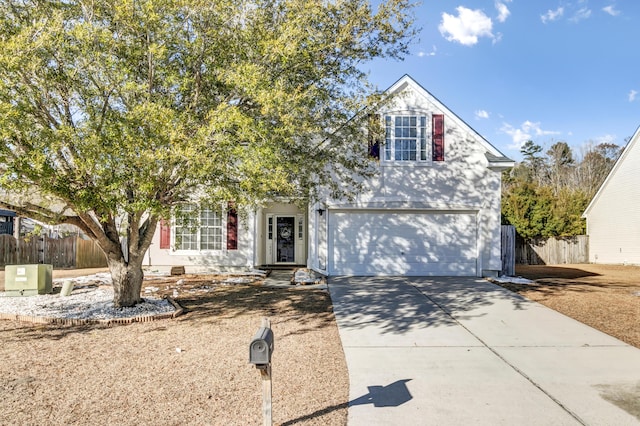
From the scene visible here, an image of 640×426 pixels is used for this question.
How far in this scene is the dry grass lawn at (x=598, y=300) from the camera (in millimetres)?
7426

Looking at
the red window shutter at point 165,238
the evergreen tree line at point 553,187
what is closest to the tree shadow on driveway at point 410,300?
Answer: the red window shutter at point 165,238

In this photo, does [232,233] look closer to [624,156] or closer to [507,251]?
[507,251]

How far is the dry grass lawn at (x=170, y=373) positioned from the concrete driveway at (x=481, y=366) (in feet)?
1.59

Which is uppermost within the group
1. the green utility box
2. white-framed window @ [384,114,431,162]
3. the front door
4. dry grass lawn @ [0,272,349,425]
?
white-framed window @ [384,114,431,162]

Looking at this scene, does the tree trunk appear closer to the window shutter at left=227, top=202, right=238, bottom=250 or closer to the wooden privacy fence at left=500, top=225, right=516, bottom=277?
the window shutter at left=227, top=202, right=238, bottom=250

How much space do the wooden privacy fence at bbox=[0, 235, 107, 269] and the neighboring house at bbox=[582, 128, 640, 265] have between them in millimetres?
26411

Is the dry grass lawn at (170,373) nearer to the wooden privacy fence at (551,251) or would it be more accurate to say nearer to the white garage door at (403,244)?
the white garage door at (403,244)

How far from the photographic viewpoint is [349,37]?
331 inches

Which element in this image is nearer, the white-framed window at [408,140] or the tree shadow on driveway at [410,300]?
the tree shadow on driveway at [410,300]

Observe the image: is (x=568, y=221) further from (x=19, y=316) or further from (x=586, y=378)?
(x=19, y=316)

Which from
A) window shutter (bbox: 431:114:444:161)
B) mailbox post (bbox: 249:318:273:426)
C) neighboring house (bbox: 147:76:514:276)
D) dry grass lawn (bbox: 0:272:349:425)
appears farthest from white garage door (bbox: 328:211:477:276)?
mailbox post (bbox: 249:318:273:426)

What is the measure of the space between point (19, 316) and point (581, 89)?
28.1 metres

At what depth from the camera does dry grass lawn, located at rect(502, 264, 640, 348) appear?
743 cm

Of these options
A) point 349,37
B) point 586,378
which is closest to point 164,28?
point 349,37
